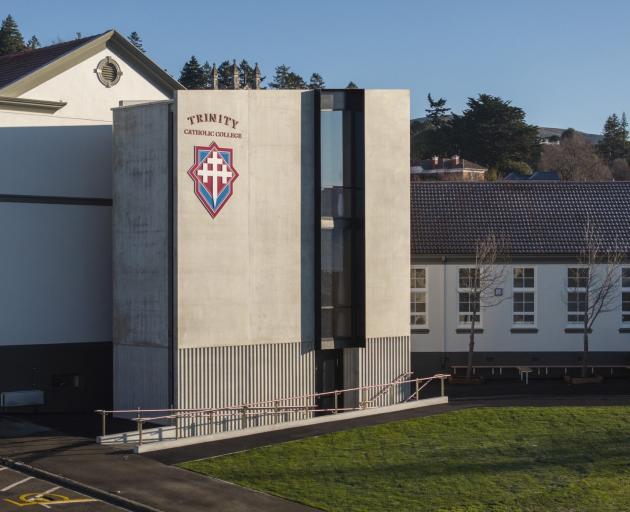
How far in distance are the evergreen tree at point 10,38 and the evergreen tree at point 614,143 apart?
7266 cm

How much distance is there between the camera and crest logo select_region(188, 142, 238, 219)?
29.1 meters

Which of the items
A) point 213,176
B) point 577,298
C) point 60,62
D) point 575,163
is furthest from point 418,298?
point 575,163

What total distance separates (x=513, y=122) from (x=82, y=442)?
88.7 metres

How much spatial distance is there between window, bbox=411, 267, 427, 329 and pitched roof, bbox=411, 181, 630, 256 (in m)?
0.81

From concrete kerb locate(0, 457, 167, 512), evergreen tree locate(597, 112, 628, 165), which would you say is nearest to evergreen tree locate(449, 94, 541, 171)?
evergreen tree locate(597, 112, 628, 165)

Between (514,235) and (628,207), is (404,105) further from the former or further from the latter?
(628,207)

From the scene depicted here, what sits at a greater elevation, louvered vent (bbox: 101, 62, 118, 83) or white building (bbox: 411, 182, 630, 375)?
louvered vent (bbox: 101, 62, 118, 83)

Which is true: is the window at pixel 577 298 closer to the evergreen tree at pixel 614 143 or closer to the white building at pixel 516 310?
the white building at pixel 516 310

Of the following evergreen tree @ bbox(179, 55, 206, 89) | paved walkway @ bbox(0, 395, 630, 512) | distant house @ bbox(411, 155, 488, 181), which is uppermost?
Answer: evergreen tree @ bbox(179, 55, 206, 89)

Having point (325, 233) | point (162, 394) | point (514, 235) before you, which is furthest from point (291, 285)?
point (514, 235)

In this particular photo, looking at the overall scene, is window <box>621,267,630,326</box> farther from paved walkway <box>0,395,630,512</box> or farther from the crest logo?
the crest logo

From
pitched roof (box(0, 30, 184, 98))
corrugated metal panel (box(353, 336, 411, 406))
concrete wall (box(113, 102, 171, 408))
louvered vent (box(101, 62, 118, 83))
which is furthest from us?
louvered vent (box(101, 62, 118, 83))

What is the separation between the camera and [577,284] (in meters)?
39.6

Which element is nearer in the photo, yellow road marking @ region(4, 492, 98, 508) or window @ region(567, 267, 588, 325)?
yellow road marking @ region(4, 492, 98, 508)
